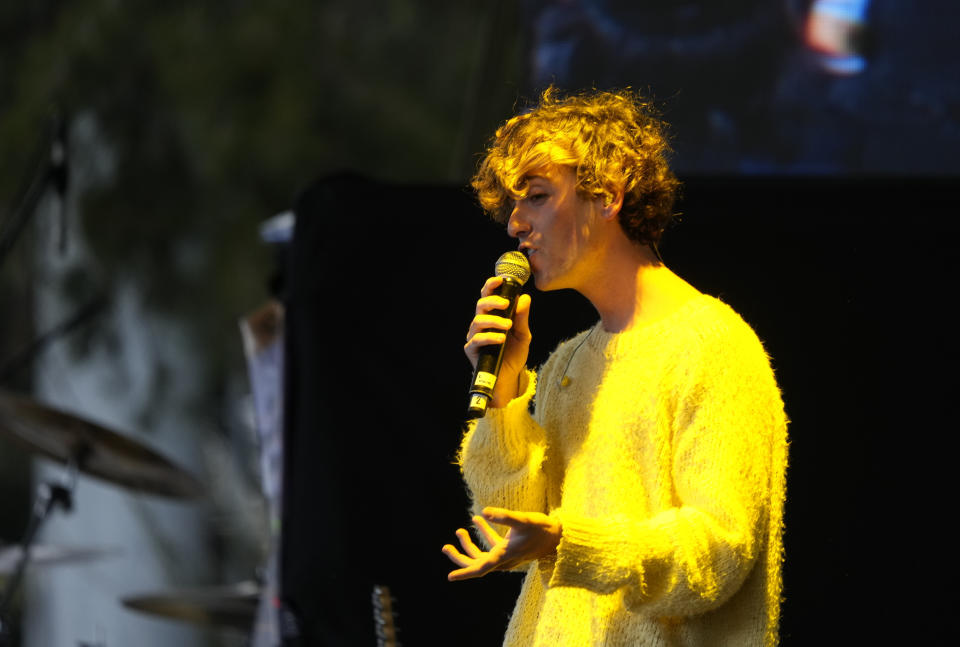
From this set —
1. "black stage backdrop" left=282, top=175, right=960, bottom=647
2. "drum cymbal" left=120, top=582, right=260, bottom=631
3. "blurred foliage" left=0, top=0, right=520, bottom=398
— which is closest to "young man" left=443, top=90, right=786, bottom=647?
"black stage backdrop" left=282, top=175, right=960, bottom=647

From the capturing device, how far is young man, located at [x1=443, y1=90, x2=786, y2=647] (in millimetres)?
1165

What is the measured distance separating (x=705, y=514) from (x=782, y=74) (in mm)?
1988

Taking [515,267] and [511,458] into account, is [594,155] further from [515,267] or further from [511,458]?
[511,458]

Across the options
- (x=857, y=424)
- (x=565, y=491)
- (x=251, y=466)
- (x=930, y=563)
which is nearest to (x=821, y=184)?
(x=857, y=424)

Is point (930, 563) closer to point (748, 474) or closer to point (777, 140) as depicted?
point (748, 474)

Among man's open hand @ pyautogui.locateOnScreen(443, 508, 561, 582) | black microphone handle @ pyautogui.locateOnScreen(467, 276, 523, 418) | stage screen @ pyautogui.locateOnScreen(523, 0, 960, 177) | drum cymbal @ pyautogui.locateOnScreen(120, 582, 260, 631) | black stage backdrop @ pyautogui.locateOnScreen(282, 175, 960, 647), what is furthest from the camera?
drum cymbal @ pyautogui.locateOnScreen(120, 582, 260, 631)

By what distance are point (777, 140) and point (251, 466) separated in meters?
3.49

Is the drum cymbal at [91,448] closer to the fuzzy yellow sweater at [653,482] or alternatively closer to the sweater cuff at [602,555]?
the fuzzy yellow sweater at [653,482]

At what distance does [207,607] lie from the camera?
344cm

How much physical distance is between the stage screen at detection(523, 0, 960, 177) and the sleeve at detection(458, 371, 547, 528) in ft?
4.29

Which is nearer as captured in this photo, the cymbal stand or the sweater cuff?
the sweater cuff

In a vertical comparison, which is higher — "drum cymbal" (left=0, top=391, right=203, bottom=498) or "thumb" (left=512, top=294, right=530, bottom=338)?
"drum cymbal" (left=0, top=391, right=203, bottom=498)

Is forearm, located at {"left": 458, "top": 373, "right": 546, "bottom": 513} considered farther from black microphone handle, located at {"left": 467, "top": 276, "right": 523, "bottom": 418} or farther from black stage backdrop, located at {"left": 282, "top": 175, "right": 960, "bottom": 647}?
black stage backdrop, located at {"left": 282, "top": 175, "right": 960, "bottom": 647}

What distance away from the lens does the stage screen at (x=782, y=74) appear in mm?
2676
